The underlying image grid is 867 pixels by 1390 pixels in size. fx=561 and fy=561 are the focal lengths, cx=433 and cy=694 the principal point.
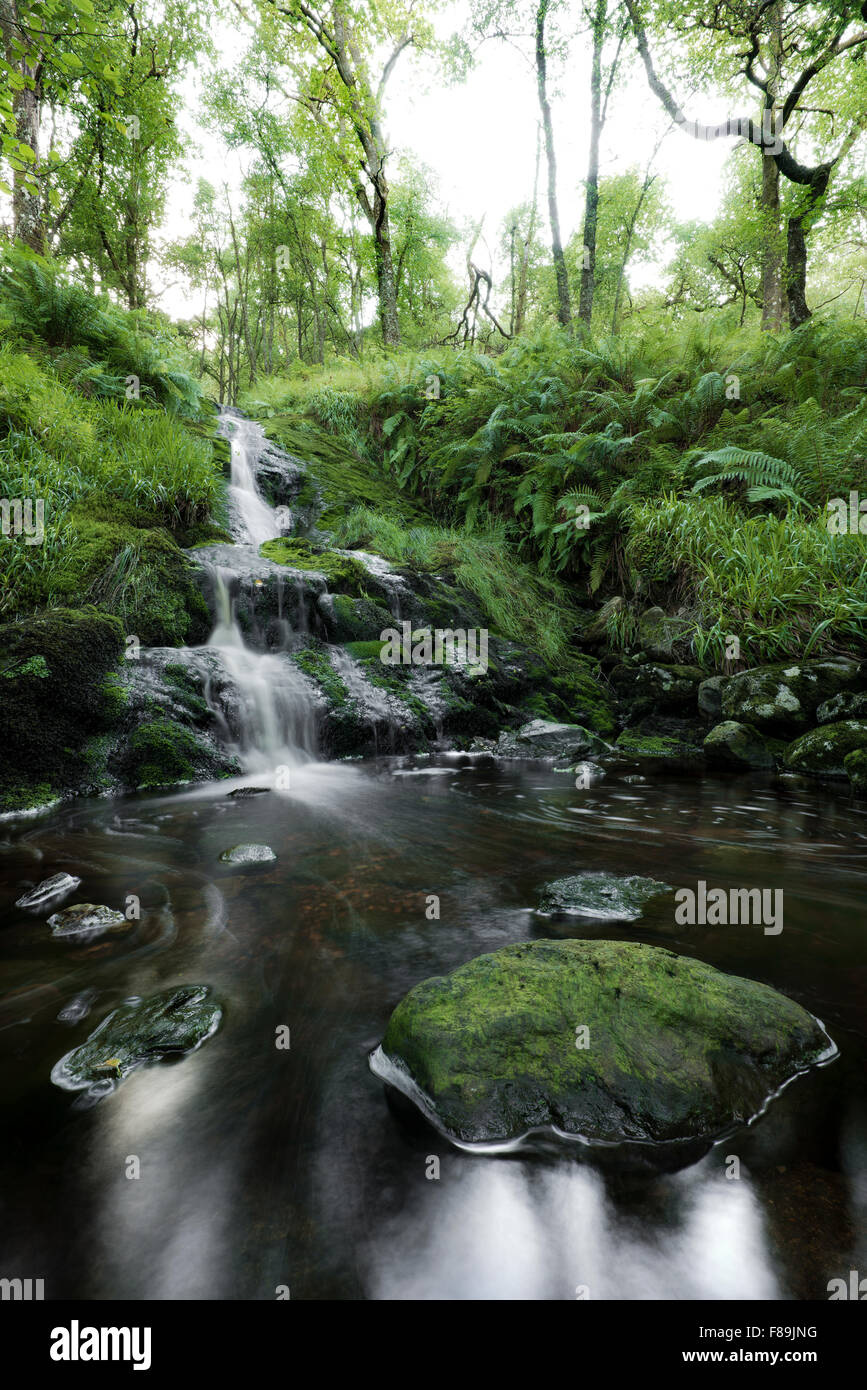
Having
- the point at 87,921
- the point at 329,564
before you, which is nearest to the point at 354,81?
the point at 329,564

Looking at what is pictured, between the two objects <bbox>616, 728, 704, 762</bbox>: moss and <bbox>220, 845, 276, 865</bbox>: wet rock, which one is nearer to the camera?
<bbox>220, 845, 276, 865</bbox>: wet rock

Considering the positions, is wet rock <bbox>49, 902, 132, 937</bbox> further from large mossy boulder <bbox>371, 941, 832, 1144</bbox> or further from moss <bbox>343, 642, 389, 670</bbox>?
moss <bbox>343, 642, 389, 670</bbox>

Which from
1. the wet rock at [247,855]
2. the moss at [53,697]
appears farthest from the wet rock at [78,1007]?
the moss at [53,697]

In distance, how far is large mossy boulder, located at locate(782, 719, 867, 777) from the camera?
16.6 feet

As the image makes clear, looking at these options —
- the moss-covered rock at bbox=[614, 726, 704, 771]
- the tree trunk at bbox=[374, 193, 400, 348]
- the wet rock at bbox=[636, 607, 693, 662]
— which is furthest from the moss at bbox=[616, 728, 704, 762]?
the tree trunk at bbox=[374, 193, 400, 348]

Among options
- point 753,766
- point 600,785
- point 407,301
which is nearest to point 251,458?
point 600,785

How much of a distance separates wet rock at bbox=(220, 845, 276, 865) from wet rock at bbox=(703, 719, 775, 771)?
4.60 m

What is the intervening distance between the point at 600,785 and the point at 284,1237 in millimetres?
4375

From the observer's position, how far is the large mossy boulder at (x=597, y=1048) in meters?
1.43

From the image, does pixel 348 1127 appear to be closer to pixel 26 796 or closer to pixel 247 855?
pixel 247 855

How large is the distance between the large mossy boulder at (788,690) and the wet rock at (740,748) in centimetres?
16

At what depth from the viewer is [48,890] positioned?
9.12 feet

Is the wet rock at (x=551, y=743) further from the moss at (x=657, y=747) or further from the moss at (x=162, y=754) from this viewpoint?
the moss at (x=162, y=754)

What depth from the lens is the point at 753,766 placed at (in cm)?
561
